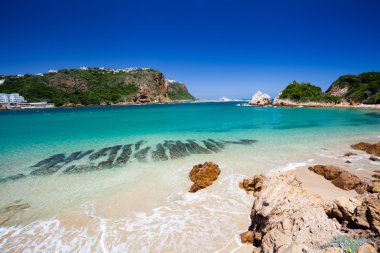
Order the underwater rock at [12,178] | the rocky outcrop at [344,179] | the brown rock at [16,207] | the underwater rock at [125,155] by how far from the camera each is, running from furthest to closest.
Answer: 1. the underwater rock at [125,155]
2. the underwater rock at [12,178]
3. the rocky outcrop at [344,179]
4. the brown rock at [16,207]

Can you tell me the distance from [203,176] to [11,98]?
13333cm

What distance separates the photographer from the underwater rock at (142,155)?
553 inches

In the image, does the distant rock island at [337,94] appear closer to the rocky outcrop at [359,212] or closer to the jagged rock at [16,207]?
the rocky outcrop at [359,212]

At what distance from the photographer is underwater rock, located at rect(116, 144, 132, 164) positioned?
13.6m

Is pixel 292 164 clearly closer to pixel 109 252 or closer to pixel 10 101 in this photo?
pixel 109 252

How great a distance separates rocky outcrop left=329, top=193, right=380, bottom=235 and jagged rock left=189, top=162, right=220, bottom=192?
5.41 metres

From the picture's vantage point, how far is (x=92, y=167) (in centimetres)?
1257

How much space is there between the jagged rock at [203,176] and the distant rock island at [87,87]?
125708mm

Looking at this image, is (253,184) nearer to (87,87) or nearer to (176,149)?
(176,149)

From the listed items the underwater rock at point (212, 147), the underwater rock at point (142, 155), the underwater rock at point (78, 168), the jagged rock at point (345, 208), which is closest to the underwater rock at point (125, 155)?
the underwater rock at point (142, 155)

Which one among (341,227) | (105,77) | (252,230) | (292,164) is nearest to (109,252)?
(252,230)

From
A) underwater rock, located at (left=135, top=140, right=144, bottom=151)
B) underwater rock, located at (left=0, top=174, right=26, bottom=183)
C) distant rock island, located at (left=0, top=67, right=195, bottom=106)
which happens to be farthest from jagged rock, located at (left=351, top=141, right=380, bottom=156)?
distant rock island, located at (left=0, top=67, right=195, bottom=106)

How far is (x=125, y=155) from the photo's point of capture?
1507cm

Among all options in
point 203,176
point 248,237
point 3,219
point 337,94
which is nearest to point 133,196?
point 203,176
